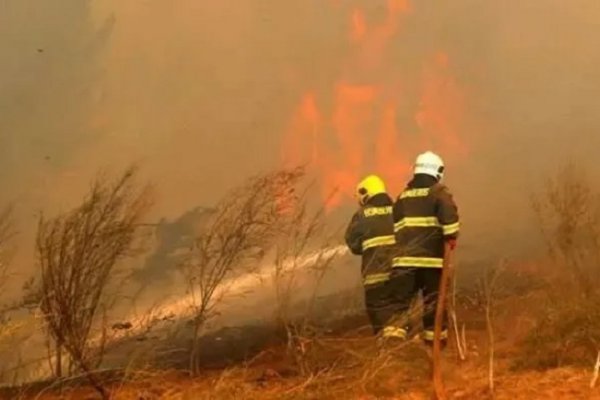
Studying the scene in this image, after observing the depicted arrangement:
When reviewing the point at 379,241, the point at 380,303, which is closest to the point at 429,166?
the point at 379,241

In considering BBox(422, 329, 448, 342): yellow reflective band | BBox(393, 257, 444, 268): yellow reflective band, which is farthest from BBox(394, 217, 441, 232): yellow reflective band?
BBox(422, 329, 448, 342): yellow reflective band

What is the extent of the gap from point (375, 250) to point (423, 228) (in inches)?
16.1

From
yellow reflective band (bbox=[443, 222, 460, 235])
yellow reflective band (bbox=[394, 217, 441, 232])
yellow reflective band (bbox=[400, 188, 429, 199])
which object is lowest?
yellow reflective band (bbox=[443, 222, 460, 235])

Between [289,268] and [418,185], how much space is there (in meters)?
1.17

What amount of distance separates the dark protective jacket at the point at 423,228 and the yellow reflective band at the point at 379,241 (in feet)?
0.25

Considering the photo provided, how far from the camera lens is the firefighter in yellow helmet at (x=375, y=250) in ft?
22.8

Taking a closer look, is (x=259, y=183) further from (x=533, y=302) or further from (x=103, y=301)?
(x=533, y=302)

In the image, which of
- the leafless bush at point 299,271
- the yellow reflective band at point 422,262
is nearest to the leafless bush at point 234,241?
the leafless bush at point 299,271

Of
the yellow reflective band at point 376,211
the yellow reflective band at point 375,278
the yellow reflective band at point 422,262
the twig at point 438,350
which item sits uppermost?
the yellow reflective band at point 376,211

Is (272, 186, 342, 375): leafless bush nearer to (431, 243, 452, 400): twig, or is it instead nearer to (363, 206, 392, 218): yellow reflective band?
(363, 206, 392, 218): yellow reflective band

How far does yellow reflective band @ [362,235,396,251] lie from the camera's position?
23.0ft

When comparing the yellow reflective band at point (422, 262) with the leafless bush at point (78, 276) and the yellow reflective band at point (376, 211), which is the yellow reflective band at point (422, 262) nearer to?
the yellow reflective band at point (376, 211)

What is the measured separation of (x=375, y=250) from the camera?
23.0 feet

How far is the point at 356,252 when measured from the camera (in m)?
7.21
